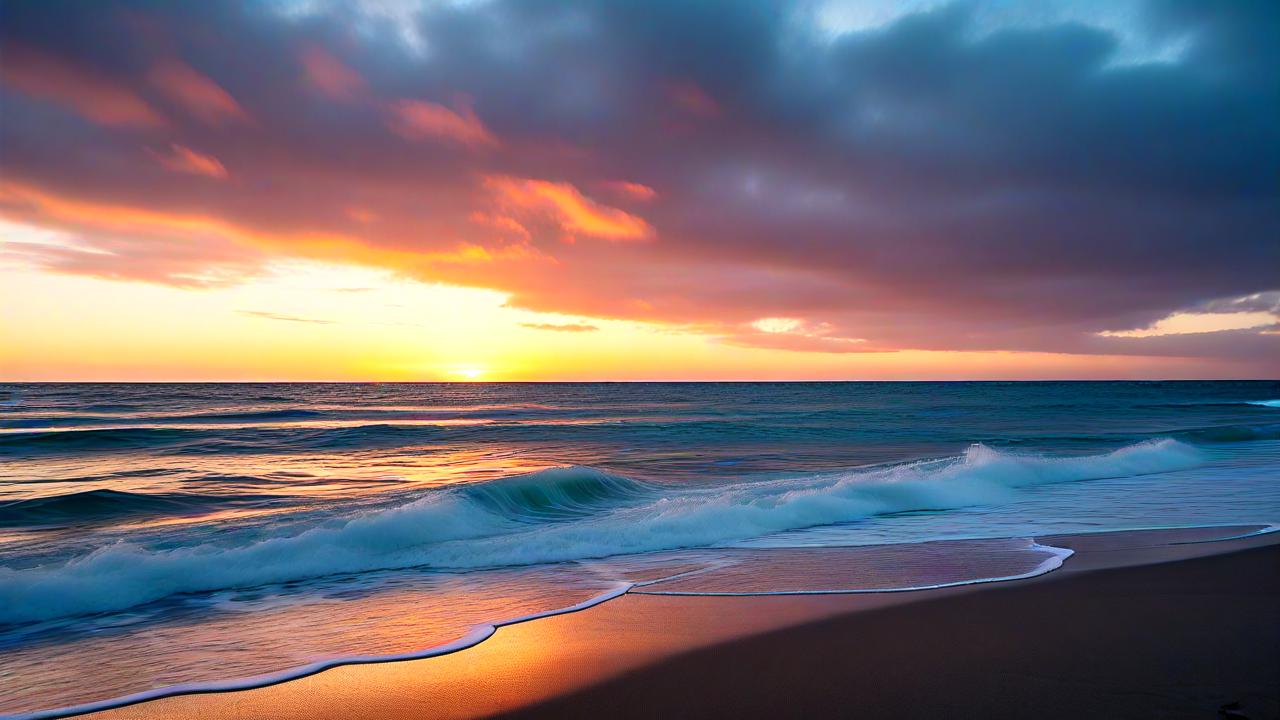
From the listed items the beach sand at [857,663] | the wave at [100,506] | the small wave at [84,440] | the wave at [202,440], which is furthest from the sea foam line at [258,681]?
the small wave at [84,440]

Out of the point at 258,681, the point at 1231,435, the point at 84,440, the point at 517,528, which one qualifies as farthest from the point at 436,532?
the point at 1231,435

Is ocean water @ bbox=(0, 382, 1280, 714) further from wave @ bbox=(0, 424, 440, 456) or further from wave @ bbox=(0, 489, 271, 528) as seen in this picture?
wave @ bbox=(0, 424, 440, 456)

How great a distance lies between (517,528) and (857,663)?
6.94m

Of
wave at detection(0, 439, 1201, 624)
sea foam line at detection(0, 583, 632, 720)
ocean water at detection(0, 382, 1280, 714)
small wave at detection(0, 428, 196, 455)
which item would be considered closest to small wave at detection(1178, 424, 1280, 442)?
ocean water at detection(0, 382, 1280, 714)

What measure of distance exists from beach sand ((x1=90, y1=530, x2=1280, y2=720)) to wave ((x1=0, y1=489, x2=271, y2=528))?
354 inches

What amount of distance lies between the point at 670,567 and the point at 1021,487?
10.0 metres

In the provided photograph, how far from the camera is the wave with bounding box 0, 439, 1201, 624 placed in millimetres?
6871

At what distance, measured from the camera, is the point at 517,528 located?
1052 cm

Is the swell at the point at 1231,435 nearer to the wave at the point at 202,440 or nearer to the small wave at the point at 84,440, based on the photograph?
the wave at the point at 202,440

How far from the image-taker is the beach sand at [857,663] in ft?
12.4

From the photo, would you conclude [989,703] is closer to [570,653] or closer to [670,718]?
[670,718]

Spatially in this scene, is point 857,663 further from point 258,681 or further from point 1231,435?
point 1231,435

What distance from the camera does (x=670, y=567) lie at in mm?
7574

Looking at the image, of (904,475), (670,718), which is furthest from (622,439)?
(670,718)
